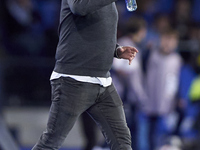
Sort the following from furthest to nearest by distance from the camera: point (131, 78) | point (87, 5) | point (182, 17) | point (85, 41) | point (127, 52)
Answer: point (182, 17) → point (131, 78) → point (127, 52) → point (85, 41) → point (87, 5)

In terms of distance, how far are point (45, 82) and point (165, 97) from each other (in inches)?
73.2

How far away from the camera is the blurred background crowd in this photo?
6594mm

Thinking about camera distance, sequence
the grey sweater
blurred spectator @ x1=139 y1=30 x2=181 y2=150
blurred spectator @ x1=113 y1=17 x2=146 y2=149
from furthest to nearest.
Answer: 1. blurred spectator @ x1=139 y1=30 x2=181 y2=150
2. blurred spectator @ x1=113 y1=17 x2=146 y2=149
3. the grey sweater

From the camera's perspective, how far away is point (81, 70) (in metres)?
3.90

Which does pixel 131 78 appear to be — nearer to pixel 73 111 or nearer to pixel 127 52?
pixel 127 52

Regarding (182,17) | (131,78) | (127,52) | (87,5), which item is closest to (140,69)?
(131,78)

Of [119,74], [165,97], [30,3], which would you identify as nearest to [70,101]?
[119,74]

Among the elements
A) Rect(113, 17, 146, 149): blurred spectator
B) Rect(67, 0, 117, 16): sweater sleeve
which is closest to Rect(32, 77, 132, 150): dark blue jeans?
Rect(67, 0, 117, 16): sweater sleeve

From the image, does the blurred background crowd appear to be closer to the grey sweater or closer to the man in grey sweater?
the man in grey sweater

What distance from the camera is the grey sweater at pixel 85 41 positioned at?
12.7 feet

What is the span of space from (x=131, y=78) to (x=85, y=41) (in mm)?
2685

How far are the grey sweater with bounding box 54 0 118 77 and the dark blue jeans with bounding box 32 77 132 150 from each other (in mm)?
105

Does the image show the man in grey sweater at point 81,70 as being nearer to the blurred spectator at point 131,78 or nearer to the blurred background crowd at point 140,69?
the blurred background crowd at point 140,69

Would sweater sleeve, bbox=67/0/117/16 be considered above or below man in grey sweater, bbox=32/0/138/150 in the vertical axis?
above
